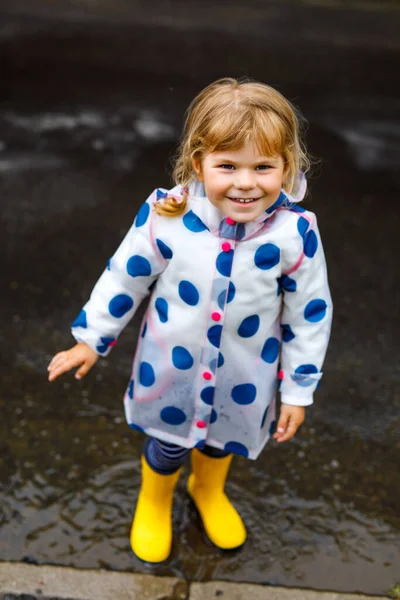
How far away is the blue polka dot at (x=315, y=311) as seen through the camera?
2271 mm

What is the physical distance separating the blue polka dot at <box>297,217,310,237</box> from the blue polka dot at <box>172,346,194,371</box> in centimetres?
47

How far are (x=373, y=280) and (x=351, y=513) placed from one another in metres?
1.66

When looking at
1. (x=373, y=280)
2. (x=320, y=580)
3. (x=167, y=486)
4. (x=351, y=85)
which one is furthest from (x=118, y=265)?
(x=351, y=85)

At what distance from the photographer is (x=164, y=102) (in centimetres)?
616

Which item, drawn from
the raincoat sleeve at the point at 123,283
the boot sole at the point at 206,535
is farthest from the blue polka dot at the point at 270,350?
the boot sole at the point at 206,535

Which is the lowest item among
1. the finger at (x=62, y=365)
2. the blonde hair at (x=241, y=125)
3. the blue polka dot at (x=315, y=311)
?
the finger at (x=62, y=365)

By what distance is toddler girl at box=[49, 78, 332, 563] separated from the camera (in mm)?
2055

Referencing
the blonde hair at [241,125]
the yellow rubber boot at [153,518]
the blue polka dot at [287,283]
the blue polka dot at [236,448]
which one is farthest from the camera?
the yellow rubber boot at [153,518]

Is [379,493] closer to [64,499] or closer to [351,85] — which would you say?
[64,499]

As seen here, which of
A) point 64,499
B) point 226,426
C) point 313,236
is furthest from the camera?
point 64,499

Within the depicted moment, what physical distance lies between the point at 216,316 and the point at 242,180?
40cm

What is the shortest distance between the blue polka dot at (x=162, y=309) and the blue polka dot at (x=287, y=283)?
322mm

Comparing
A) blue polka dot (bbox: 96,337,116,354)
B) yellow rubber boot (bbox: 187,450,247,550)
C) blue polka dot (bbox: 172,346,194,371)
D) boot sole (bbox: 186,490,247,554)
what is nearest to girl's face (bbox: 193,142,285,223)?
blue polka dot (bbox: 172,346,194,371)

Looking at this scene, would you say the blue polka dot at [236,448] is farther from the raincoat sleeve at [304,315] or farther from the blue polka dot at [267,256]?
the blue polka dot at [267,256]
